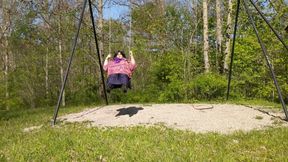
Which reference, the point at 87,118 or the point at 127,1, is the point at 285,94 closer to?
the point at 127,1

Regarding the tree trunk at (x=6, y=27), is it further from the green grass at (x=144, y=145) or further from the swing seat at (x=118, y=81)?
the green grass at (x=144, y=145)

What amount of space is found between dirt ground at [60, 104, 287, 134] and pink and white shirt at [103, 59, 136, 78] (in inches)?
52.1

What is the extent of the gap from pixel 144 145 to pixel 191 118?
3900 millimetres

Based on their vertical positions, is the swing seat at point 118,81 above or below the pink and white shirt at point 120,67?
below

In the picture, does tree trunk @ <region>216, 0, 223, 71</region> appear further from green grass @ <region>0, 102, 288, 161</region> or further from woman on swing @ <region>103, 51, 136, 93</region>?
green grass @ <region>0, 102, 288, 161</region>

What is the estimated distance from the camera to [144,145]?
7.23 metres

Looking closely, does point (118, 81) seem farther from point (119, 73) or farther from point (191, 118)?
point (191, 118)

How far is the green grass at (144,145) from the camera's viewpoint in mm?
6441

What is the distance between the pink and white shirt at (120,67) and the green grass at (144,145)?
2.00 meters

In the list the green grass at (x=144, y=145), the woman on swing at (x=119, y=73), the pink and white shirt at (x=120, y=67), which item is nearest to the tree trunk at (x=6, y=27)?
the pink and white shirt at (x=120, y=67)

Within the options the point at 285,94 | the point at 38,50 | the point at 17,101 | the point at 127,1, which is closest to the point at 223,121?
the point at 285,94

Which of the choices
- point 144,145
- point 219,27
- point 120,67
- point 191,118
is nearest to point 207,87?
point 219,27

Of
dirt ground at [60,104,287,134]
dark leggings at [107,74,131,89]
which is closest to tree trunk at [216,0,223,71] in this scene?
dirt ground at [60,104,287,134]

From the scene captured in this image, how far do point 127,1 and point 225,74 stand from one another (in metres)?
→ 6.56
